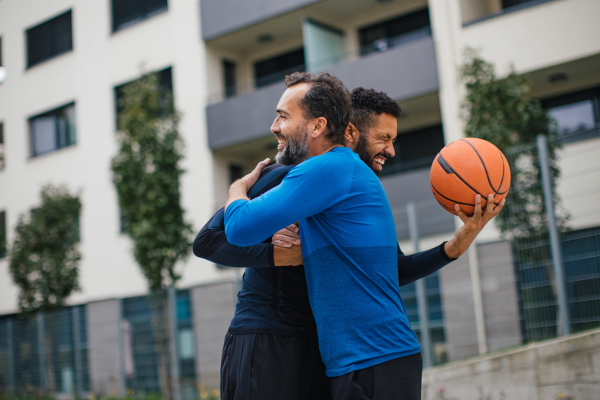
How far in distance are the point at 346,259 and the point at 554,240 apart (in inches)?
189

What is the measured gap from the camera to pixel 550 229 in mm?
6535

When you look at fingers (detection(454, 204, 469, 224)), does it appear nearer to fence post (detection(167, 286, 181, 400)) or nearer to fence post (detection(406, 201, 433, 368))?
fence post (detection(406, 201, 433, 368))

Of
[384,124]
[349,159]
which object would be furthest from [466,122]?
[349,159]

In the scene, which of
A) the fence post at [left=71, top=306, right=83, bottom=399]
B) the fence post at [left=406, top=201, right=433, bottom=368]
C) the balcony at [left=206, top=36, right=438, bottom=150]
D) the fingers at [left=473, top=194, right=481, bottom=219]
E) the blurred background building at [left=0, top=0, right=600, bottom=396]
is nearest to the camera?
the fingers at [left=473, top=194, right=481, bottom=219]

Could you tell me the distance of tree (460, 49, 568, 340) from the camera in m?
6.90

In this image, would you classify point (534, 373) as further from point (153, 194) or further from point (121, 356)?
point (121, 356)

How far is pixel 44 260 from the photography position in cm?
1566

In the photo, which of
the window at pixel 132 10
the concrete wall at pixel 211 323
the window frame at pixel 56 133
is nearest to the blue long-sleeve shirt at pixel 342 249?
the concrete wall at pixel 211 323

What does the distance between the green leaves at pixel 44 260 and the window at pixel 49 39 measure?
7471 millimetres

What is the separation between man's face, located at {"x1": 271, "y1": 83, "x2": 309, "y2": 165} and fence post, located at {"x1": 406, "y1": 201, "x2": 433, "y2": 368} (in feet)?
17.9

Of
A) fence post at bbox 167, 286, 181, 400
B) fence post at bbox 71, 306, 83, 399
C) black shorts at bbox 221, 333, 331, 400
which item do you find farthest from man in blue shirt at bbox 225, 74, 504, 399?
fence post at bbox 71, 306, 83, 399

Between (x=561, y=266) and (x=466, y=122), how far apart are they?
4242 millimetres

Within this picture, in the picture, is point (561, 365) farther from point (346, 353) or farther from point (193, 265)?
point (193, 265)

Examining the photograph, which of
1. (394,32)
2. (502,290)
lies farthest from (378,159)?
(394,32)
